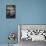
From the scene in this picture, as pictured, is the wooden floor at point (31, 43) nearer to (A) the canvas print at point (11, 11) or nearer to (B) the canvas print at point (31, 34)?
(B) the canvas print at point (31, 34)

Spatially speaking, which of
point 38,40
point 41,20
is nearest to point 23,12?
point 41,20

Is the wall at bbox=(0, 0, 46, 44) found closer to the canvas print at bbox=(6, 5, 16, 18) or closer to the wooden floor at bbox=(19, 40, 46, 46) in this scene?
the canvas print at bbox=(6, 5, 16, 18)

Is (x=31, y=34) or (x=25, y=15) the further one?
(x=25, y=15)

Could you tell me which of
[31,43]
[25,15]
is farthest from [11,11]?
[31,43]

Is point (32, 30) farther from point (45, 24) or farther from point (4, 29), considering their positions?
point (4, 29)

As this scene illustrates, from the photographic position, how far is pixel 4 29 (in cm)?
369

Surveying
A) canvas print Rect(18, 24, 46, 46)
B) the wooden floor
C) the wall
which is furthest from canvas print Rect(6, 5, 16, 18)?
the wooden floor

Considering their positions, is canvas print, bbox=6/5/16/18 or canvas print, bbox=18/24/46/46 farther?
canvas print, bbox=6/5/16/18

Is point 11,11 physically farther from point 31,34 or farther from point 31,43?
point 31,43

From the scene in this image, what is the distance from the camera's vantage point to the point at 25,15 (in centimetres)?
371

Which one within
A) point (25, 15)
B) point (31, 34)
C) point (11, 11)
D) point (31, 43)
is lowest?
point (31, 43)

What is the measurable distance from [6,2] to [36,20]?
39.7 inches

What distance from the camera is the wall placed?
370 cm

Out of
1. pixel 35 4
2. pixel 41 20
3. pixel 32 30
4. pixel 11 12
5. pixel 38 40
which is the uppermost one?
pixel 35 4
